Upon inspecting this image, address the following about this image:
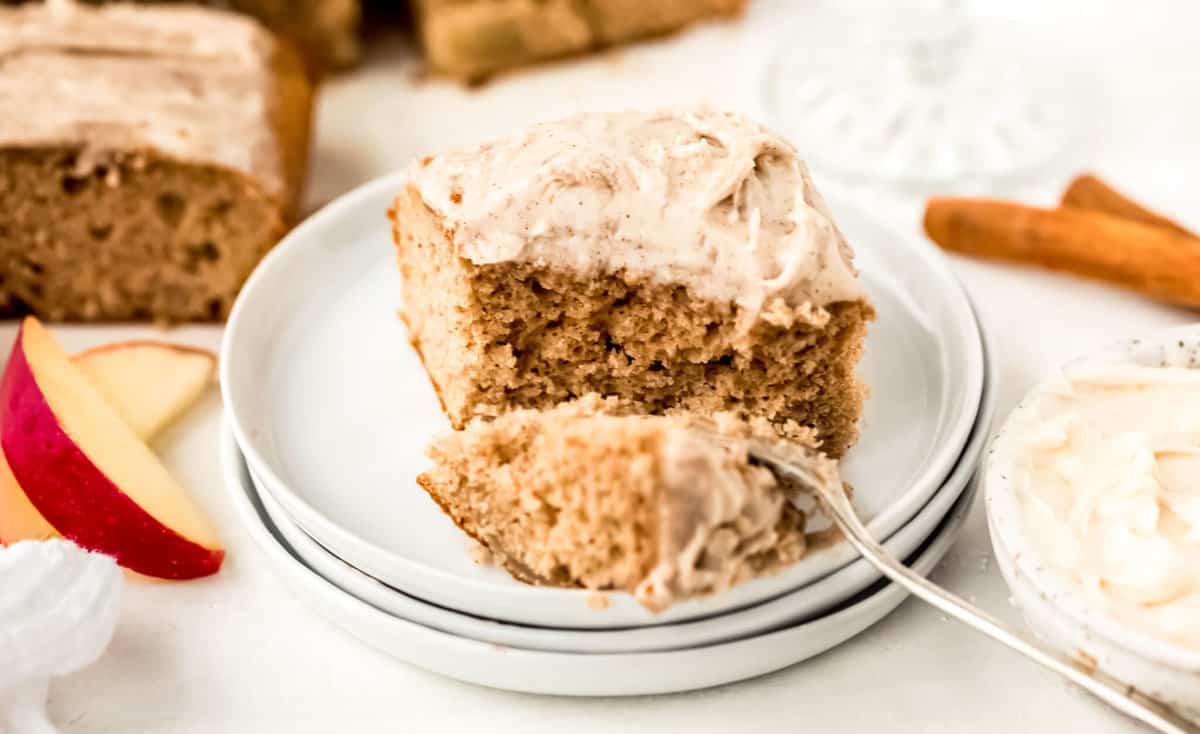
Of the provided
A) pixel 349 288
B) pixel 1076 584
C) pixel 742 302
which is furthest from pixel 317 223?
pixel 1076 584

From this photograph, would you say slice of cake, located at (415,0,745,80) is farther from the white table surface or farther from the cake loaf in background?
the white table surface

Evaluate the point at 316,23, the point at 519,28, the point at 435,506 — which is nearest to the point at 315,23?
the point at 316,23

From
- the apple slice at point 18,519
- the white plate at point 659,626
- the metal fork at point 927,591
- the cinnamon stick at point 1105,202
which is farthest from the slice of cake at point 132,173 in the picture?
the cinnamon stick at point 1105,202

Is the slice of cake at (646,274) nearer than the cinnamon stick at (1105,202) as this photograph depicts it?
Yes

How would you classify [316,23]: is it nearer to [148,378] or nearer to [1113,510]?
[148,378]

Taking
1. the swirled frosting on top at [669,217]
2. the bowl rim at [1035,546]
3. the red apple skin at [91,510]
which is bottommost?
the red apple skin at [91,510]

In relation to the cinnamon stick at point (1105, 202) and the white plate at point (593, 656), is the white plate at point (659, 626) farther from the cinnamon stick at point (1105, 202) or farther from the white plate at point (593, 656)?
the cinnamon stick at point (1105, 202)

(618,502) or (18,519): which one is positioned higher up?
(618,502)
